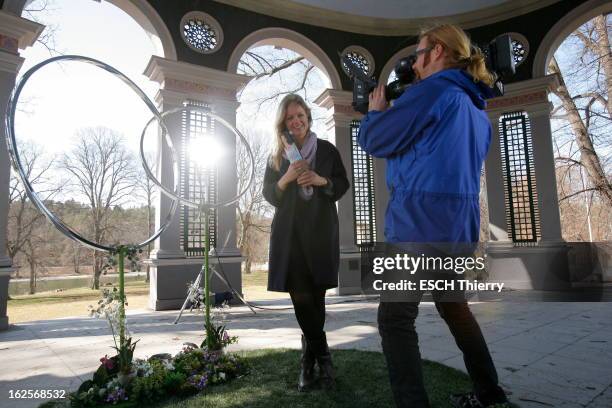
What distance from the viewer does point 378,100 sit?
5.88 feet

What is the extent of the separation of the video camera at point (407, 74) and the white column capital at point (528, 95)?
9048 mm

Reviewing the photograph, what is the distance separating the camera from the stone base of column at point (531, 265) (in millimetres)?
9102

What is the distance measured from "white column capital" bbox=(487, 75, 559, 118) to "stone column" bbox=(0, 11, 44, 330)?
33.4ft

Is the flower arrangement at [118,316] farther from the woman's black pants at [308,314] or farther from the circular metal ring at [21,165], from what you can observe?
the woman's black pants at [308,314]

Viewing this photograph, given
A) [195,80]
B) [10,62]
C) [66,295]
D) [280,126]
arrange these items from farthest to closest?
[66,295], [195,80], [10,62], [280,126]

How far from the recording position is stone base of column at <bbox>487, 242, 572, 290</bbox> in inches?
358

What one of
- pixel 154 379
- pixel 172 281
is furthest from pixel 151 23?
pixel 154 379

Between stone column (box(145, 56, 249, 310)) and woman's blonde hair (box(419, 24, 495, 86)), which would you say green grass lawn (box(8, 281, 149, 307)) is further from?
woman's blonde hair (box(419, 24, 495, 86))

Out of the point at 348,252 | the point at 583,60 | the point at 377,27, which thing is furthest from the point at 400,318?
the point at 583,60

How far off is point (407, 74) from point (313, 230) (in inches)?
41.7

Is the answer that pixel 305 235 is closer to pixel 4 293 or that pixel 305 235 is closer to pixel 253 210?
pixel 4 293

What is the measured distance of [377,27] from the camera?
10.6 meters

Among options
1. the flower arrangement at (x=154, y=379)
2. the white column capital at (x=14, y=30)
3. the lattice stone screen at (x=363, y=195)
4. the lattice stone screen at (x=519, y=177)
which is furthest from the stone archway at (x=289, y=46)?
the flower arrangement at (x=154, y=379)

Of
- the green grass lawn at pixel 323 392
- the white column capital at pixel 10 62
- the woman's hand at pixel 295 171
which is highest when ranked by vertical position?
the white column capital at pixel 10 62
